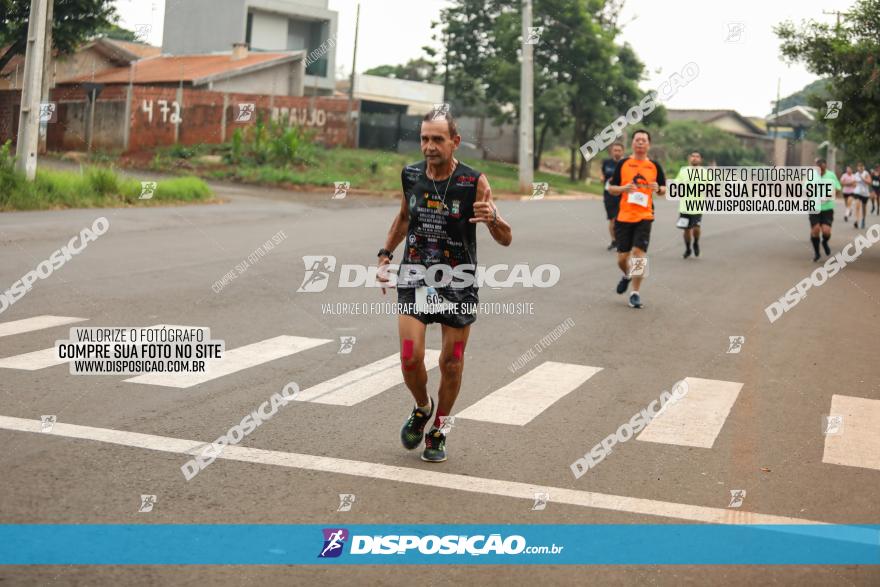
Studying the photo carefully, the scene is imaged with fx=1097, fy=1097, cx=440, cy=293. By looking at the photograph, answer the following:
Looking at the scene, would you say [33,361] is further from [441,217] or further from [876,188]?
[876,188]

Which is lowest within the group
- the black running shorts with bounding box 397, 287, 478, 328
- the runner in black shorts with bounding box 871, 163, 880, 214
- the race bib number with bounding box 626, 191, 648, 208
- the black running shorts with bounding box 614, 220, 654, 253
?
the black running shorts with bounding box 397, 287, 478, 328

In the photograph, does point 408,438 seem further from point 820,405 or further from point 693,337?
point 693,337

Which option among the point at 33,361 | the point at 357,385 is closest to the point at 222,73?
the point at 33,361

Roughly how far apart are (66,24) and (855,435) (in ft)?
111

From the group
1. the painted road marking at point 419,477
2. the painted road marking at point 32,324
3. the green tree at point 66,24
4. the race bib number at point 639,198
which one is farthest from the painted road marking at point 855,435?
the green tree at point 66,24

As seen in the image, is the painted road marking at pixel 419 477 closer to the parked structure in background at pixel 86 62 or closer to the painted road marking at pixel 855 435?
the painted road marking at pixel 855 435

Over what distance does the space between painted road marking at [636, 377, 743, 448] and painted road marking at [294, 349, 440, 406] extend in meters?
2.19

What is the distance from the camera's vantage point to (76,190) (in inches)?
941

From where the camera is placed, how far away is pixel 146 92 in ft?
127

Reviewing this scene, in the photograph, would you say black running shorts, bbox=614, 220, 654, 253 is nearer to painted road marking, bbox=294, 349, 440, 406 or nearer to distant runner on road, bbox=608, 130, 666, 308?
distant runner on road, bbox=608, 130, 666, 308

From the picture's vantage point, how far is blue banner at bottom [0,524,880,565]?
4855 millimetres

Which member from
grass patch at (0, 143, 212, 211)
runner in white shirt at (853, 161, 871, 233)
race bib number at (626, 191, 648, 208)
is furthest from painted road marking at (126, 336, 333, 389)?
runner in white shirt at (853, 161, 871, 233)

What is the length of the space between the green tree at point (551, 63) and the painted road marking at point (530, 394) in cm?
4033

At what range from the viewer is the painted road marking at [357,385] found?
8.26m
